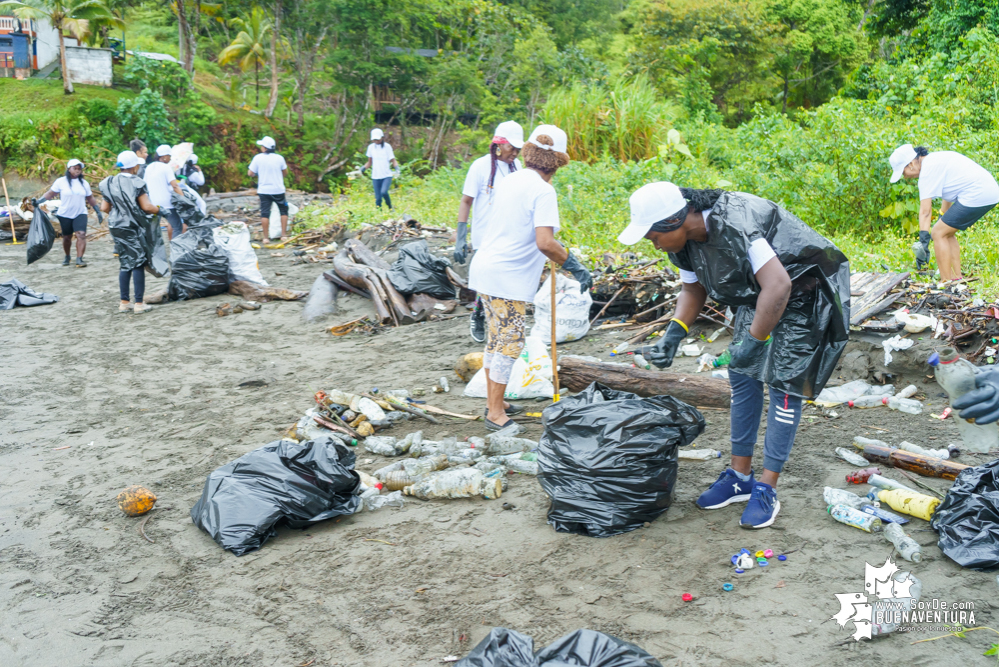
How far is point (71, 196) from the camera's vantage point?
11.1 meters

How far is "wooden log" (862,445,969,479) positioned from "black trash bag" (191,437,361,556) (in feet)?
8.64

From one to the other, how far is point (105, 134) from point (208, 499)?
1960cm

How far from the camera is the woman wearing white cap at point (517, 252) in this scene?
4191 millimetres

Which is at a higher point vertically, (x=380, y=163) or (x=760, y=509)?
(x=380, y=163)

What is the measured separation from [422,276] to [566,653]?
6271 mm

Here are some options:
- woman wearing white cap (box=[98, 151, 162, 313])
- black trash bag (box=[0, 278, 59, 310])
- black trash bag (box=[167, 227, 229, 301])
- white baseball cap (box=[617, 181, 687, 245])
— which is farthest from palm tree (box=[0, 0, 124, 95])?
white baseball cap (box=[617, 181, 687, 245])

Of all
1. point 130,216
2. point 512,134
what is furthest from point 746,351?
point 130,216

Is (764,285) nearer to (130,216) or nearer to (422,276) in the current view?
(422,276)

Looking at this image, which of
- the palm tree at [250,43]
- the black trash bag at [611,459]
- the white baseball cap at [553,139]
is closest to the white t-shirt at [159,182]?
the white baseball cap at [553,139]

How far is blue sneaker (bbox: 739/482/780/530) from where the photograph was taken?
324 centimetres

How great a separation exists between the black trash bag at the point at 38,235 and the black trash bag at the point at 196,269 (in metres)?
2.94

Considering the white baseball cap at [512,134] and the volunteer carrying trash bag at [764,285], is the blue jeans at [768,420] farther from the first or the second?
the white baseball cap at [512,134]

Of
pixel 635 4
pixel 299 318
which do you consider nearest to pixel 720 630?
pixel 299 318

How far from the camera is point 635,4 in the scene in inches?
945
